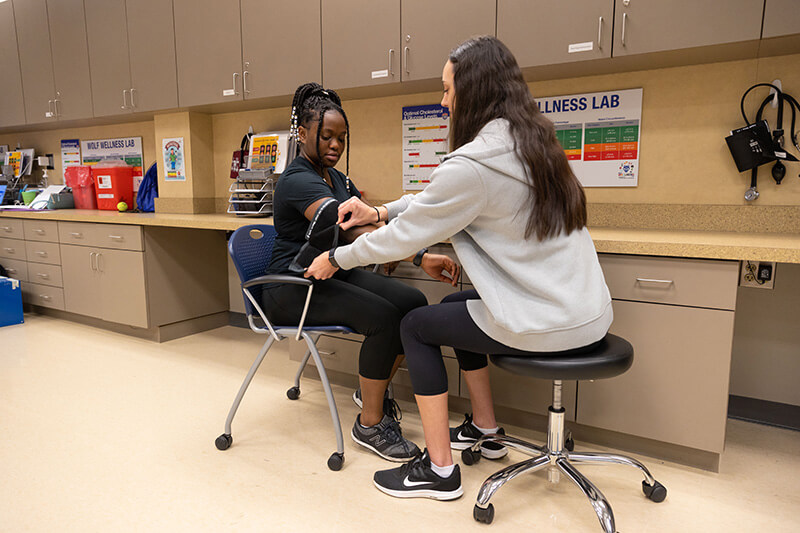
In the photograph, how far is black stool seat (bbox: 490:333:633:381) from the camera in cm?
135

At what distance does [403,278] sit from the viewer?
2.30 m

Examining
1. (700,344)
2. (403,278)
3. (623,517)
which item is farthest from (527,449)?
(403,278)

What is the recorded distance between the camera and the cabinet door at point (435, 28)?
7.47 ft

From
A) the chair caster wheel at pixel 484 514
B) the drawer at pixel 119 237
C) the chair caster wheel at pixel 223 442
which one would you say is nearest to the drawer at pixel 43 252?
the drawer at pixel 119 237

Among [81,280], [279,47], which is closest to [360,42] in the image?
[279,47]

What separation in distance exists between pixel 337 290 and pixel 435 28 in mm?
1315

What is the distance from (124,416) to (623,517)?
1.96 meters

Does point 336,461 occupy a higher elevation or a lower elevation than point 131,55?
lower

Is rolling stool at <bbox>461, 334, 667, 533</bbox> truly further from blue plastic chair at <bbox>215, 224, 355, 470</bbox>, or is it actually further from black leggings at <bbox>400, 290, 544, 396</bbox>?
blue plastic chair at <bbox>215, 224, 355, 470</bbox>

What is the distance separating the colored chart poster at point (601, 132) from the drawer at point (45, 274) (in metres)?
3.37

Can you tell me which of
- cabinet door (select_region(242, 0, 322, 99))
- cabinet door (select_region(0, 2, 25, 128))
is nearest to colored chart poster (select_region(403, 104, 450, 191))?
cabinet door (select_region(242, 0, 322, 99))

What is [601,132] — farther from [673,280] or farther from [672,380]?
[672,380]

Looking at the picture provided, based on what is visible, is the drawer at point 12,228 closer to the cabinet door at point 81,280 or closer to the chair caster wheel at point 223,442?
the cabinet door at point 81,280

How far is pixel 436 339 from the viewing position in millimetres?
1554
